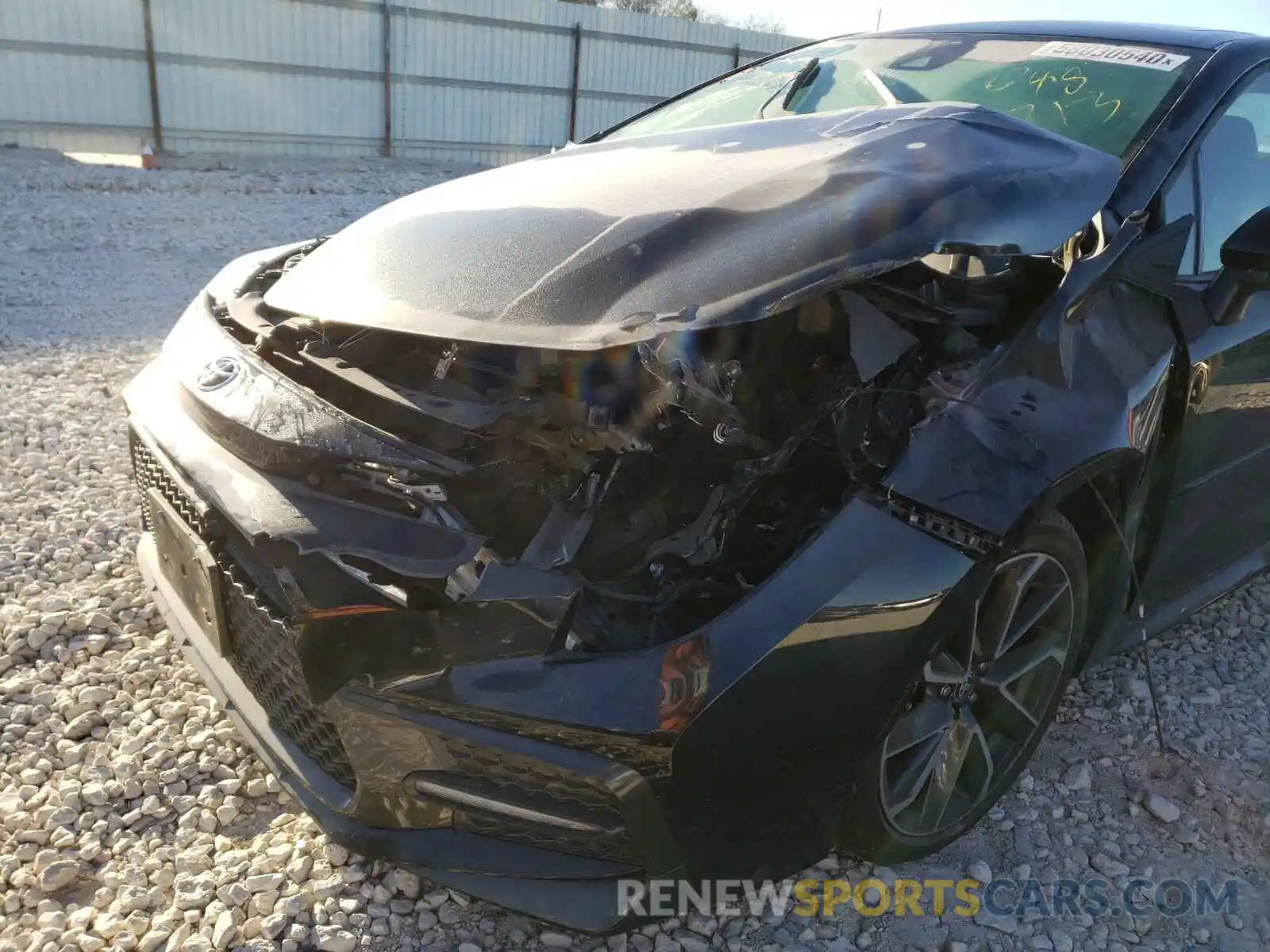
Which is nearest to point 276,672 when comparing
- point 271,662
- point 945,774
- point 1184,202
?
point 271,662

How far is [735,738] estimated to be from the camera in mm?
1571

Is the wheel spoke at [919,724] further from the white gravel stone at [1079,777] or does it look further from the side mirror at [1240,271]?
the side mirror at [1240,271]

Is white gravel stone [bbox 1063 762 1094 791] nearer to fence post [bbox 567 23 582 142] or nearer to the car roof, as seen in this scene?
the car roof

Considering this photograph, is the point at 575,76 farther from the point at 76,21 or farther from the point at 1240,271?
the point at 1240,271

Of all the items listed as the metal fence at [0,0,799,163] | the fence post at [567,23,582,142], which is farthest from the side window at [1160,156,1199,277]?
the fence post at [567,23,582,142]

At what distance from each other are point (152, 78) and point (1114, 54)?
1244cm

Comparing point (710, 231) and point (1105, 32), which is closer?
point (710, 231)

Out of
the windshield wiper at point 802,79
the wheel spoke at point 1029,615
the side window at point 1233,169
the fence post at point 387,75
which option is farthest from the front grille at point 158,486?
the fence post at point 387,75

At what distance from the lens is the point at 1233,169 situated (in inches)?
96.7

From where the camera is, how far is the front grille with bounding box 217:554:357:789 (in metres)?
1.73

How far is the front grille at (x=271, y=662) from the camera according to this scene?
5.68 feet

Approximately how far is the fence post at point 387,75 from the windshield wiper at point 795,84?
11980mm

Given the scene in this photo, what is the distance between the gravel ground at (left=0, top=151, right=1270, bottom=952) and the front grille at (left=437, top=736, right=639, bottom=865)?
1.04ft

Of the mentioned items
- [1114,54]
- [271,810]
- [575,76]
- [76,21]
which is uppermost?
[1114,54]
